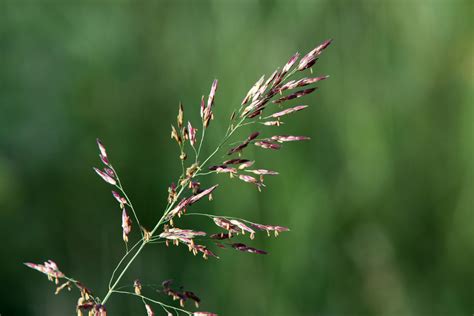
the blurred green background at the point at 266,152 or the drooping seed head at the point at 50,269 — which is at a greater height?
the drooping seed head at the point at 50,269

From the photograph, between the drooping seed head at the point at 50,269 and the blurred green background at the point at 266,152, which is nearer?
the drooping seed head at the point at 50,269

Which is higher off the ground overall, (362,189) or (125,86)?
(125,86)

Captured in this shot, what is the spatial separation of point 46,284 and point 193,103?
0.51 meters

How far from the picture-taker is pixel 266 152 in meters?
1.45

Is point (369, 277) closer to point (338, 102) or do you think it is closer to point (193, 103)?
point (338, 102)

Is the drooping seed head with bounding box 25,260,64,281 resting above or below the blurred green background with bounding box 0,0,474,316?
above

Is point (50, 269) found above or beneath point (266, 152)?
above

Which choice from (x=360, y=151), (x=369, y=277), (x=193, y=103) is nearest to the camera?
(x=369, y=277)

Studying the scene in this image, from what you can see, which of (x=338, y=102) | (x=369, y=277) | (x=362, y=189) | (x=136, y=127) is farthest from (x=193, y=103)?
(x=369, y=277)

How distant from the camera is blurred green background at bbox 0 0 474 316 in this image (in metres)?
1.37

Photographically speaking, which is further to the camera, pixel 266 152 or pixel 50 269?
pixel 266 152

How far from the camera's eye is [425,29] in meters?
1.61

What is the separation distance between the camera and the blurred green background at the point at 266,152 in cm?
137

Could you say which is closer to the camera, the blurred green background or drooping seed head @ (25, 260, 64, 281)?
drooping seed head @ (25, 260, 64, 281)
